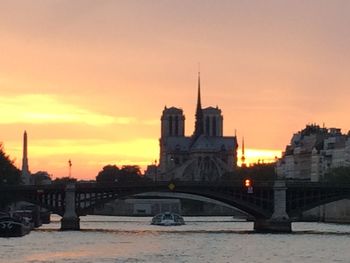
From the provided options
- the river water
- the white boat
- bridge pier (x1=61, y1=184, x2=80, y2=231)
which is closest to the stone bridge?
bridge pier (x1=61, y1=184, x2=80, y2=231)

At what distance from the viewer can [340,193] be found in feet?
365

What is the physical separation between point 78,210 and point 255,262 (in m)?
49.6

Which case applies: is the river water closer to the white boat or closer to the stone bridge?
the stone bridge

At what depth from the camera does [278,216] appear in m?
111

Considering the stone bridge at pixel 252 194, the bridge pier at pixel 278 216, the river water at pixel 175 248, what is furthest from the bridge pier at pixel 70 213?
the bridge pier at pixel 278 216

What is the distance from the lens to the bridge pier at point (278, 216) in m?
110

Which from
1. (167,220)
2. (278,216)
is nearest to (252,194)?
(278,216)

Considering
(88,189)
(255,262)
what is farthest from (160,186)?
(255,262)

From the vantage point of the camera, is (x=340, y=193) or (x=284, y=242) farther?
(x=340, y=193)

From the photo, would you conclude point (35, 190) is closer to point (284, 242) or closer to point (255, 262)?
point (284, 242)

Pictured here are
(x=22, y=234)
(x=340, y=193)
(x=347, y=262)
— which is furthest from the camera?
(x=340, y=193)

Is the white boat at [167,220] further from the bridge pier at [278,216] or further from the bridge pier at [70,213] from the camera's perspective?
the bridge pier at [278,216]

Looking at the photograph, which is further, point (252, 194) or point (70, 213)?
point (70, 213)

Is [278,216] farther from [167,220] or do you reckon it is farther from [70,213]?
[167,220]
